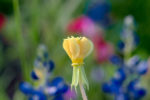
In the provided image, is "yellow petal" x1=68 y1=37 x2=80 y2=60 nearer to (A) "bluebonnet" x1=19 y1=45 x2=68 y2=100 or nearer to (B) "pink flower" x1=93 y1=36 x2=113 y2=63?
(A) "bluebonnet" x1=19 y1=45 x2=68 y2=100

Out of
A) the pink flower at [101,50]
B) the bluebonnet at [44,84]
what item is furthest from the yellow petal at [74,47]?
the pink flower at [101,50]

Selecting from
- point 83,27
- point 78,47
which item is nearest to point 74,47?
point 78,47

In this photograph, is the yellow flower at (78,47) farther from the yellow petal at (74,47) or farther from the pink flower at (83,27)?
the pink flower at (83,27)

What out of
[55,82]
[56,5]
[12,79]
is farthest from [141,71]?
[12,79]


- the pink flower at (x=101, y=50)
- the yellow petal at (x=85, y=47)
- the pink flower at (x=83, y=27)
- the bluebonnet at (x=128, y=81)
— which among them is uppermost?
the pink flower at (x=83, y=27)

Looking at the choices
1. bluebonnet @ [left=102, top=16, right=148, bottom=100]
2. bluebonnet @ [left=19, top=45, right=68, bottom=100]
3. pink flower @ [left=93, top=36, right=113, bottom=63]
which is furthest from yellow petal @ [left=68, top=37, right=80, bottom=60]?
pink flower @ [left=93, top=36, right=113, bottom=63]

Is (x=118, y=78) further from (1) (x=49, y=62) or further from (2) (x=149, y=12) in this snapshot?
(2) (x=149, y=12)
